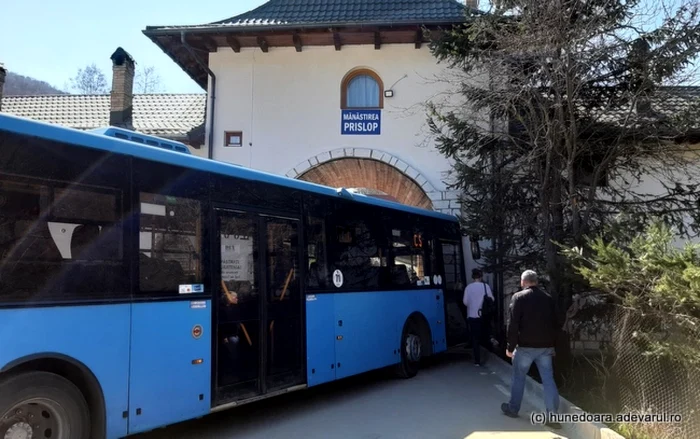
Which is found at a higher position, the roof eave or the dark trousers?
the roof eave

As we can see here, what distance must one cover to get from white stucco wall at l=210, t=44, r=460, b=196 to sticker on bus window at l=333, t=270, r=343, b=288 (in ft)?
23.0

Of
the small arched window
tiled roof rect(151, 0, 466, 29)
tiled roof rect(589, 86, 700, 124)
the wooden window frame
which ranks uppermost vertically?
tiled roof rect(151, 0, 466, 29)

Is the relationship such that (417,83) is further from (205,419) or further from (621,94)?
(205,419)

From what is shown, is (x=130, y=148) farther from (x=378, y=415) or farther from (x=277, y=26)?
(x=277, y=26)

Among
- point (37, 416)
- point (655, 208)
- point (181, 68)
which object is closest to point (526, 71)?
point (655, 208)

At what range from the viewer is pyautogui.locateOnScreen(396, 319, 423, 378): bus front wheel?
10167mm

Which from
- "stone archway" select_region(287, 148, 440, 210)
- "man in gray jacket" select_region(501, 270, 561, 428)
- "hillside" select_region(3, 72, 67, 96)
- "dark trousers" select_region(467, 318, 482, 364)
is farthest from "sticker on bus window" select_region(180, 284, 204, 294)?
"hillside" select_region(3, 72, 67, 96)

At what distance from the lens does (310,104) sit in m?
15.3

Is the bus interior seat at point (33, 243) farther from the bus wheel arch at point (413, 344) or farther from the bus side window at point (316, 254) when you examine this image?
the bus wheel arch at point (413, 344)

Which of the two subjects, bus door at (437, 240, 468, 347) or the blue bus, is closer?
the blue bus

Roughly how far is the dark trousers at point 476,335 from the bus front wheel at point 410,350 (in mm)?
1223

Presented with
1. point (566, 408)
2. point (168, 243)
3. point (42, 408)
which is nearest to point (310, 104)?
point (168, 243)

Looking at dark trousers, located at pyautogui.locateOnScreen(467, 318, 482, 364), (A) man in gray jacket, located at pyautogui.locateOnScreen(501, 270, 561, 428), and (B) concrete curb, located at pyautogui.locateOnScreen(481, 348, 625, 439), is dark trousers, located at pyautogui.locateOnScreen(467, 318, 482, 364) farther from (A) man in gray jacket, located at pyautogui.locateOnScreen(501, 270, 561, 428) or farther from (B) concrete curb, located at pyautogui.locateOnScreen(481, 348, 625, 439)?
(A) man in gray jacket, located at pyautogui.locateOnScreen(501, 270, 561, 428)

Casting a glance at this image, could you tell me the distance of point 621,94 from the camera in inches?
383
